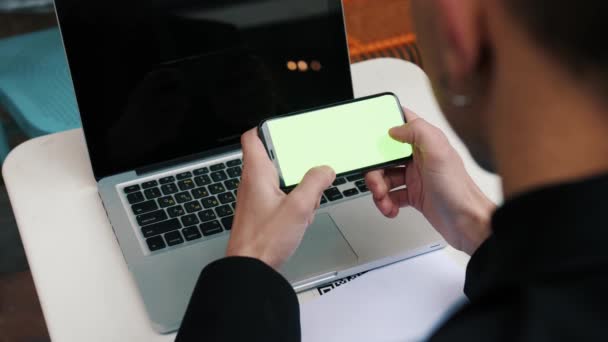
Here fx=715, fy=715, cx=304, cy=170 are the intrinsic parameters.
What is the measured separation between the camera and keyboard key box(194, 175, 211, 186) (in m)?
0.84

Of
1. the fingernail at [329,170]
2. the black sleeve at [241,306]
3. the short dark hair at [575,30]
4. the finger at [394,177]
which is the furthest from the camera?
the finger at [394,177]

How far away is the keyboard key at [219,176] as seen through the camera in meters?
0.85

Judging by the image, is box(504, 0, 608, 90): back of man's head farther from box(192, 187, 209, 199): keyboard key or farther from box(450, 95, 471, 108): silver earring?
box(192, 187, 209, 199): keyboard key

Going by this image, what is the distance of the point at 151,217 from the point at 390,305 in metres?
0.28

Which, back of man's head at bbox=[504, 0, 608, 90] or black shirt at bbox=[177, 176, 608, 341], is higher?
back of man's head at bbox=[504, 0, 608, 90]

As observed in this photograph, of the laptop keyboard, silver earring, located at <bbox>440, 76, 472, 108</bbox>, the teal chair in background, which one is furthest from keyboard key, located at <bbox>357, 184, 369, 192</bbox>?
the teal chair in background

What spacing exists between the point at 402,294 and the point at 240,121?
12.5 inches

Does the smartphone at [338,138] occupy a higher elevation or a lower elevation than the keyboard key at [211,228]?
higher

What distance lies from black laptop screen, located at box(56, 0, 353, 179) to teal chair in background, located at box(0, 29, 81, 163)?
0.44m

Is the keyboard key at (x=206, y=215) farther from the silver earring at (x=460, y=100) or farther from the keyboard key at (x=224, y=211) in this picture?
the silver earring at (x=460, y=100)

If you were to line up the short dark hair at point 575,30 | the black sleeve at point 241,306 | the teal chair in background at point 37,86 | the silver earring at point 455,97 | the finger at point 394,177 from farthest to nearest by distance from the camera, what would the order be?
the teal chair in background at point 37,86 < the finger at point 394,177 < the black sleeve at point 241,306 < the silver earring at point 455,97 < the short dark hair at point 575,30

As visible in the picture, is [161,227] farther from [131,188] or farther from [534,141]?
[534,141]

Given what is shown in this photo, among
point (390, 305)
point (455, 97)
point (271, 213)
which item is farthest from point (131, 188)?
point (455, 97)

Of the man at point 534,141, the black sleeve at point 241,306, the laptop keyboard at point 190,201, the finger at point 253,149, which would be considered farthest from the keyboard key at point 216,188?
the man at point 534,141
